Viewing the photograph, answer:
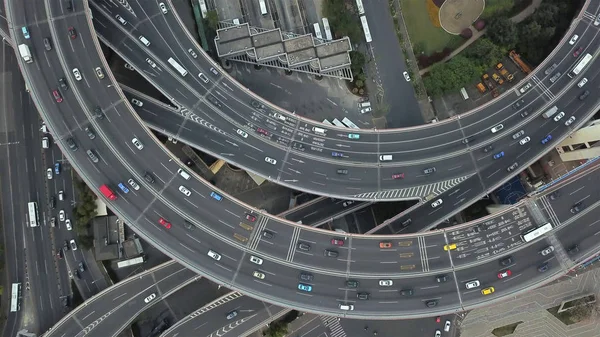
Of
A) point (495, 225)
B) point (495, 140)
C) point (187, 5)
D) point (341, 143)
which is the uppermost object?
point (187, 5)

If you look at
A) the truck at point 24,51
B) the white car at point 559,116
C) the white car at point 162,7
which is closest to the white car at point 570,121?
the white car at point 559,116

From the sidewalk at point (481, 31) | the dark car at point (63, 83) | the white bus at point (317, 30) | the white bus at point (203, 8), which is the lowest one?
the sidewalk at point (481, 31)

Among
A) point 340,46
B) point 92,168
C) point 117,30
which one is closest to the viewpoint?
point 92,168

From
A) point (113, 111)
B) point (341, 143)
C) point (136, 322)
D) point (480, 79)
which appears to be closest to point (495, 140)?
point (480, 79)

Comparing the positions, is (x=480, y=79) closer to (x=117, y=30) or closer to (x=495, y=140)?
(x=495, y=140)

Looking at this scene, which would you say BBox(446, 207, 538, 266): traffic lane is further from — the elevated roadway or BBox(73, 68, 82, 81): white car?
BBox(73, 68, 82, 81): white car

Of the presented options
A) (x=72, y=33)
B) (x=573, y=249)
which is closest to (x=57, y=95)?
(x=72, y=33)

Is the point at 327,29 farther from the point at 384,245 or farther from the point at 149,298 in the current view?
the point at 149,298

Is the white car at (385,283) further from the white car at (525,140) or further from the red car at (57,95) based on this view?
the red car at (57,95)
